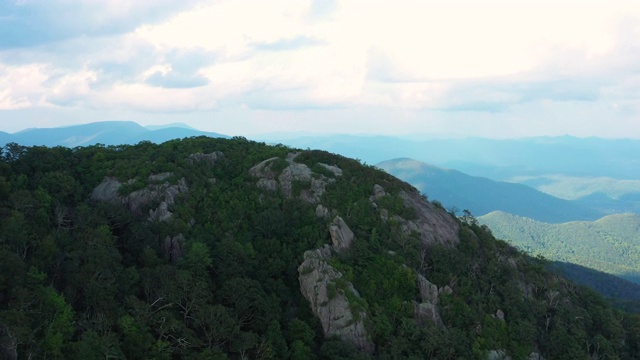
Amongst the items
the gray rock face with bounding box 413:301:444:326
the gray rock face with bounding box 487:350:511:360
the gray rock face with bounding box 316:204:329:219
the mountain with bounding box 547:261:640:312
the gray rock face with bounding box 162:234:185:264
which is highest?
the gray rock face with bounding box 316:204:329:219

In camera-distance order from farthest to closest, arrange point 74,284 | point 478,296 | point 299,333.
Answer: point 478,296
point 299,333
point 74,284

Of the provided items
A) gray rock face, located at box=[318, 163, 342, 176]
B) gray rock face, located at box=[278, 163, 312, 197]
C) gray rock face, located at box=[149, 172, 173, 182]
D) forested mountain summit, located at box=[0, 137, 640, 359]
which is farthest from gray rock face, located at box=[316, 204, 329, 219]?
gray rock face, located at box=[149, 172, 173, 182]

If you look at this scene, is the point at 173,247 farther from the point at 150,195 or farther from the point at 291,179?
the point at 291,179

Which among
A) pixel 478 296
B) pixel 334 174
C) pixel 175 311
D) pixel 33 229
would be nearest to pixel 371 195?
pixel 334 174

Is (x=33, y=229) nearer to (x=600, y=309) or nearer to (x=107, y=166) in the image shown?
(x=107, y=166)

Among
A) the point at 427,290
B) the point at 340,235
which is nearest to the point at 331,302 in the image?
the point at 340,235

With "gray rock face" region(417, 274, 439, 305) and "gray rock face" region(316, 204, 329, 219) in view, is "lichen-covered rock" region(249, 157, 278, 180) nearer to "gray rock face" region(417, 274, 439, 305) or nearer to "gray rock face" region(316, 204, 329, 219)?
"gray rock face" region(316, 204, 329, 219)
